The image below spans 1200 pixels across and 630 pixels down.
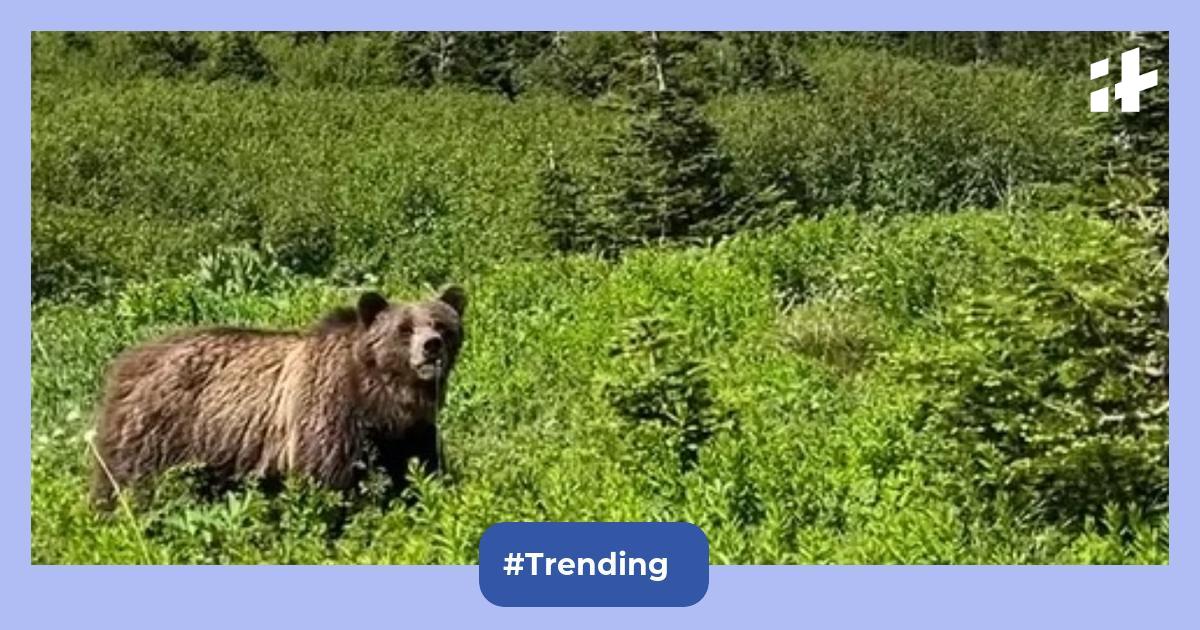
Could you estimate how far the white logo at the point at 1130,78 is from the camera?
13008 millimetres

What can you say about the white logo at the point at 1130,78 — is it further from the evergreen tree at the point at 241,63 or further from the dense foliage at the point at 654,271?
the evergreen tree at the point at 241,63

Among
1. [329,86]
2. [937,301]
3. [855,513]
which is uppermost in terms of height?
[329,86]

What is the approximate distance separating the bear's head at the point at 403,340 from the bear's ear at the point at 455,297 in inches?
3.5

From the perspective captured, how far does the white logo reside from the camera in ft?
42.7

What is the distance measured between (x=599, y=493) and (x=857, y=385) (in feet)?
4.25

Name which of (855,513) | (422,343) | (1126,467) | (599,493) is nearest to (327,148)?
(422,343)

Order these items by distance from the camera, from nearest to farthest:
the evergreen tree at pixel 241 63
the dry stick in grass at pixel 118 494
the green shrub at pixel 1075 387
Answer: the green shrub at pixel 1075 387, the dry stick in grass at pixel 118 494, the evergreen tree at pixel 241 63

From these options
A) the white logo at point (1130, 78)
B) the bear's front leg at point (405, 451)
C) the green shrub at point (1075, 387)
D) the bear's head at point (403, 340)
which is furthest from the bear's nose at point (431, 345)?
the white logo at point (1130, 78)

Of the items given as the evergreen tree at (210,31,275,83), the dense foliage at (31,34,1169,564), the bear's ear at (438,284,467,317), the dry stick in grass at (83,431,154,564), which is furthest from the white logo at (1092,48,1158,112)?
the dry stick in grass at (83,431,154,564)

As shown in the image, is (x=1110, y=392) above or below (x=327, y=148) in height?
below

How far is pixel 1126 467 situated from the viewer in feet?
41.8

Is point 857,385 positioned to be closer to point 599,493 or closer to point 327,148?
point 599,493

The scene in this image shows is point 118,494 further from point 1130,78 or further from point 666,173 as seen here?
point 1130,78

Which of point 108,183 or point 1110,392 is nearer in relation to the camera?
point 1110,392
